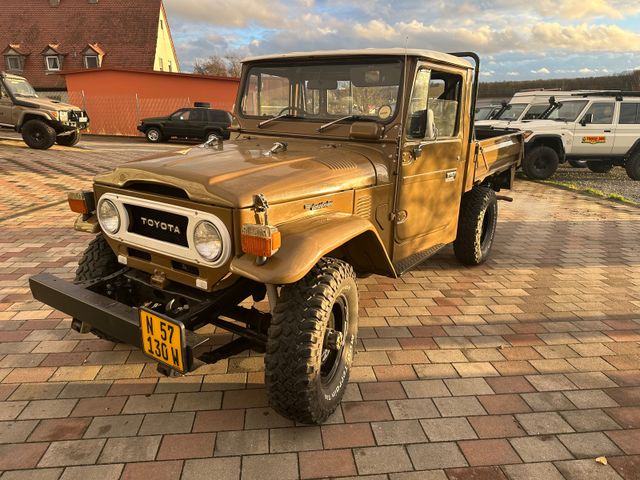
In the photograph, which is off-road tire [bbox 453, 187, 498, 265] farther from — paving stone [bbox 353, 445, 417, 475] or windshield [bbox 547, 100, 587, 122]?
windshield [bbox 547, 100, 587, 122]

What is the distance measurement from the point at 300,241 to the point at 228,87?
2017cm

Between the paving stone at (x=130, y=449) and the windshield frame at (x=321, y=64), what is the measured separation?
243 centimetres

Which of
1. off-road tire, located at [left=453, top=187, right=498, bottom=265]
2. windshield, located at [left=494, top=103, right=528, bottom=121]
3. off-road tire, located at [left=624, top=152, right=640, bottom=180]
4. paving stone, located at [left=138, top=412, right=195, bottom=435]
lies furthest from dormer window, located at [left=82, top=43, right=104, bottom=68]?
paving stone, located at [left=138, top=412, right=195, bottom=435]

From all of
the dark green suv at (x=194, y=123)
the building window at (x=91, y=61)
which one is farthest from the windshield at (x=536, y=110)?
the building window at (x=91, y=61)

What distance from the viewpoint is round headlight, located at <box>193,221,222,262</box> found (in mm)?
2334

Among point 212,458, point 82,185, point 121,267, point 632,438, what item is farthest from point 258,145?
point 82,185

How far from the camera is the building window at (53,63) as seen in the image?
28.0m

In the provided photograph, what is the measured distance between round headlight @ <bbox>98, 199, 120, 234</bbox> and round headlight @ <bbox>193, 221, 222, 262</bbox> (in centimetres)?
69

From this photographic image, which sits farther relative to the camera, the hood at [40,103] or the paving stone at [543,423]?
the hood at [40,103]

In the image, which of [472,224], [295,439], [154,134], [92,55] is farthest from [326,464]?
[92,55]

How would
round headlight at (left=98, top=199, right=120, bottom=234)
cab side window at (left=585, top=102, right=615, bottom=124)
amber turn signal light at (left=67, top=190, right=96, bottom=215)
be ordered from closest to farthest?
round headlight at (left=98, top=199, right=120, bottom=234), amber turn signal light at (left=67, top=190, right=96, bottom=215), cab side window at (left=585, top=102, right=615, bottom=124)

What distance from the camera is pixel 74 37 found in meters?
28.2

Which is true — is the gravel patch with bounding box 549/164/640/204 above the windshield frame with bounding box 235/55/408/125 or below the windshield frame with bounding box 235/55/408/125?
below

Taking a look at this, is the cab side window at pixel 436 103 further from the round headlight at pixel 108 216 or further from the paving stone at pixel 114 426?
the paving stone at pixel 114 426
